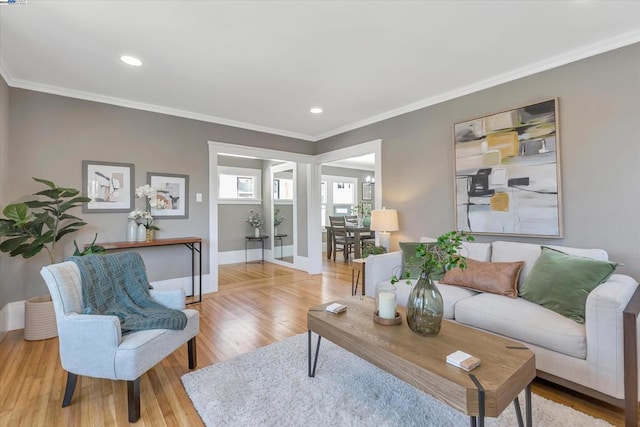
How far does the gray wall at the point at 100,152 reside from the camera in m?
3.04

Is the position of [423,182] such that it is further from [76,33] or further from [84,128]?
[84,128]

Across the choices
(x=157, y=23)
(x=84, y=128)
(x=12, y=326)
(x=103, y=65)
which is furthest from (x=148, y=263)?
(x=157, y=23)

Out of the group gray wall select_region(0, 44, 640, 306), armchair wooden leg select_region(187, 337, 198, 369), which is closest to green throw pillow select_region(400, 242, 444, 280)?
gray wall select_region(0, 44, 640, 306)

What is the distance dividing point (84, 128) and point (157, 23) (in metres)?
2.00

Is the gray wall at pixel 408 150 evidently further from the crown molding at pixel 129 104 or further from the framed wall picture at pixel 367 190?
the framed wall picture at pixel 367 190

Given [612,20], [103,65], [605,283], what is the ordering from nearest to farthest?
[605,283], [612,20], [103,65]

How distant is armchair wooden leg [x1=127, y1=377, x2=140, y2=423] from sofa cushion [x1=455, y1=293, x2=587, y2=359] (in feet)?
7.20

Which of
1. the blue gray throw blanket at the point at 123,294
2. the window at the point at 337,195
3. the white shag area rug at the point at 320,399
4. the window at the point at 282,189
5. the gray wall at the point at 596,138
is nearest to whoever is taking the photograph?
the white shag area rug at the point at 320,399

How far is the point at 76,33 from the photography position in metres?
2.23

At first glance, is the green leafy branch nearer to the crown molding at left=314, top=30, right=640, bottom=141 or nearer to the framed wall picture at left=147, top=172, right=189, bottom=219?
the framed wall picture at left=147, top=172, right=189, bottom=219

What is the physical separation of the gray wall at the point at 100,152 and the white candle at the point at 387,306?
311 cm

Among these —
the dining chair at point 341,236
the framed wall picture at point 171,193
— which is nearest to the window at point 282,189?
the dining chair at point 341,236

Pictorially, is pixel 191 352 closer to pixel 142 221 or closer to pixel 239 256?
pixel 142 221

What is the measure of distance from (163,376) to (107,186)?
2479 millimetres
